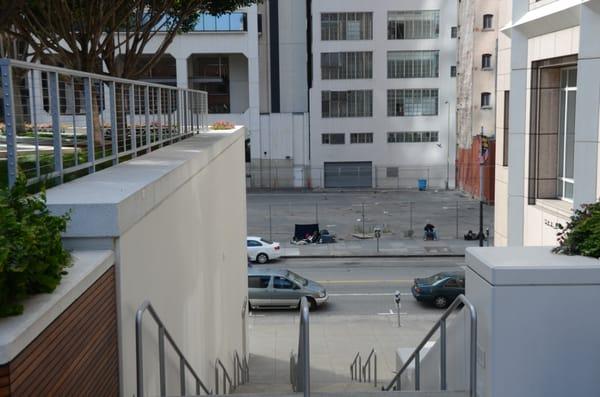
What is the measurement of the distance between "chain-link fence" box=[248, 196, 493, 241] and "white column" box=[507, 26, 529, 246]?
21.6 metres

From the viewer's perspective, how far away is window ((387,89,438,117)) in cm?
5322

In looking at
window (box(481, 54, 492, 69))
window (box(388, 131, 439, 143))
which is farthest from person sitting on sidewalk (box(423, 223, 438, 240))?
window (box(388, 131, 439, 143))

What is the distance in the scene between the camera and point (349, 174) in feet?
179

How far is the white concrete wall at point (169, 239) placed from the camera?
5.45 meters

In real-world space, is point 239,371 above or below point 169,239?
below

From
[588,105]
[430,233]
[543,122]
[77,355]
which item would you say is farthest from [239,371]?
[430,233]

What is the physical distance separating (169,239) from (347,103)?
153ft

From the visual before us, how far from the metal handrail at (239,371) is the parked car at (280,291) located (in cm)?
747

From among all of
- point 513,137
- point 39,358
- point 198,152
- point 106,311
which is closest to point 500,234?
point 513,137

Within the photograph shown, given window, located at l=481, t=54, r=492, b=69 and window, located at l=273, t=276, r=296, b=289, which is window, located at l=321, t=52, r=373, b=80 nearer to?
window, located at l=481, t=54, r=492, b=69

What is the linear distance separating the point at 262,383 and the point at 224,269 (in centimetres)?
535

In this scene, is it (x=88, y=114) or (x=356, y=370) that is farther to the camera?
(x=356, y=370)

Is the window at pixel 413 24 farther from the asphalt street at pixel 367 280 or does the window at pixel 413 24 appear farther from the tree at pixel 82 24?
the tree at pixel 82 24

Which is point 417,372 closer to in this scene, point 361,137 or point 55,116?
point 55,116
